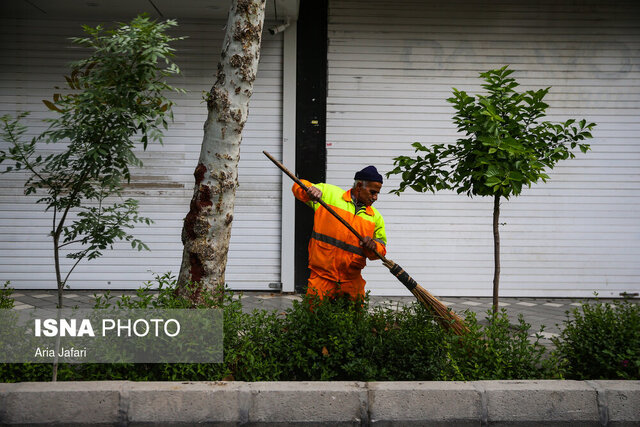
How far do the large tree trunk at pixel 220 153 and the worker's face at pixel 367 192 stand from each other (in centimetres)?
118

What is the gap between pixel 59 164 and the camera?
3.81 m

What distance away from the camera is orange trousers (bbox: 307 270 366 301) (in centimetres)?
456

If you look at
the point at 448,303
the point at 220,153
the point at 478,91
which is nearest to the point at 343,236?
the point at 220,153

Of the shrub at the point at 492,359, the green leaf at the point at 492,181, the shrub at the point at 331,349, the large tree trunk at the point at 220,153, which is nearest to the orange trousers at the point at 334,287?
the shrub at the point at 331,349

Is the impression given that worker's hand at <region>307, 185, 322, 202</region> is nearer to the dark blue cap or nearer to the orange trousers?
the dark blue cap

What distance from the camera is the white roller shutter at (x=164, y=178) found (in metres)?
8.20

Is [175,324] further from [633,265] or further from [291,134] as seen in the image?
[633,265]

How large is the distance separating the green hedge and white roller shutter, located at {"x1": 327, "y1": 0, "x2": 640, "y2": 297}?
14.5ft

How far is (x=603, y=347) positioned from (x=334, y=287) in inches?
86.4

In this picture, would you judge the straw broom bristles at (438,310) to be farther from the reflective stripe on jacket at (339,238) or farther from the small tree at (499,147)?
the small tree at (499,147)

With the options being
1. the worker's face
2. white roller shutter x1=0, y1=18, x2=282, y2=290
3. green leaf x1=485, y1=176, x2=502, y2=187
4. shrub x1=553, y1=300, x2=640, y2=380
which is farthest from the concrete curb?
white roller shutter x1=0, y1=18, x2=282, y2=290

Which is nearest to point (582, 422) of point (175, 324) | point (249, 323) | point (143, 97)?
point (249, 323)

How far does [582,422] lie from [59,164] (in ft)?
13.5

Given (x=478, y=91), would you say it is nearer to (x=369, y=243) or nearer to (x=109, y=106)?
(x=369, y=243)
